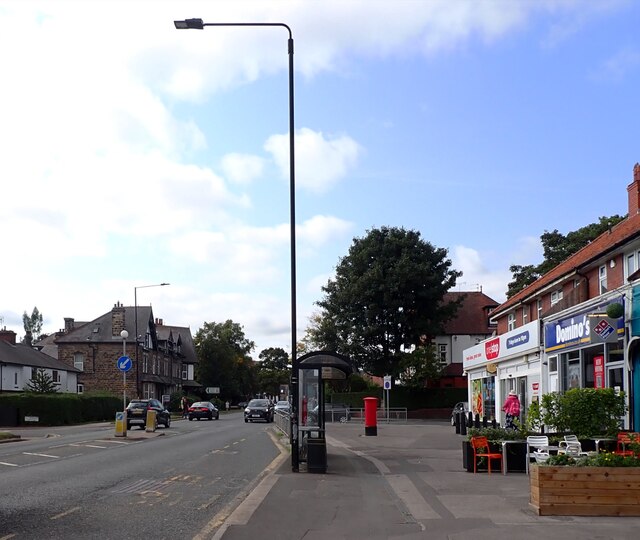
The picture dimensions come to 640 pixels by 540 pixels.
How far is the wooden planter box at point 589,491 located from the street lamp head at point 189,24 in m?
11.9

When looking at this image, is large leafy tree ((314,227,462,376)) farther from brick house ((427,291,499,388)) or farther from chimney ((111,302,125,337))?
chimney ((111,302,125,337))

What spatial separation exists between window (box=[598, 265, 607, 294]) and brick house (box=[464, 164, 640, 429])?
0.04 metres

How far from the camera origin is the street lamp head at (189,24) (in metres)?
17.1

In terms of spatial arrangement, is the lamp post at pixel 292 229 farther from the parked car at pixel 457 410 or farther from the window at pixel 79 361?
the window at pixel 79 361

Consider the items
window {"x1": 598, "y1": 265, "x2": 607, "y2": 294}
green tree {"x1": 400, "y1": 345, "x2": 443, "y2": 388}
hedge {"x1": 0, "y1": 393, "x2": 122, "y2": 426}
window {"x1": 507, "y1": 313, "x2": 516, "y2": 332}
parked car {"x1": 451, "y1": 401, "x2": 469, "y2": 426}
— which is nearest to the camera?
window {"x1": 598, "y1": 265, "x2": 607, "y2": 294}

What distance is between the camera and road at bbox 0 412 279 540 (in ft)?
33.8

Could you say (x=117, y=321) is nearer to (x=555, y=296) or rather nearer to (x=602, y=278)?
(x=555, y=296)

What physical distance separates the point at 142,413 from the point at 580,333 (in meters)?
26.0

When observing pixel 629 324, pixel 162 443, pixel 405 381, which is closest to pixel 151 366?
pixel 405 381

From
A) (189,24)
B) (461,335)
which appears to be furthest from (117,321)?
(189,24)

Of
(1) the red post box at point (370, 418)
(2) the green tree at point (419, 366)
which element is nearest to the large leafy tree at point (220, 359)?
(2) the green tree at point (419, 366)

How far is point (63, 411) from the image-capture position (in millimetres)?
50156

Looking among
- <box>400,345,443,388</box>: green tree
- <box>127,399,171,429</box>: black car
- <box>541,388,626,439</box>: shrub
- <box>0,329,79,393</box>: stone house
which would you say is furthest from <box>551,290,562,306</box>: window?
<box>0,329,79,393</box>: stone house

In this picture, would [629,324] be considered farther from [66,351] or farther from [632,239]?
[66,351]
